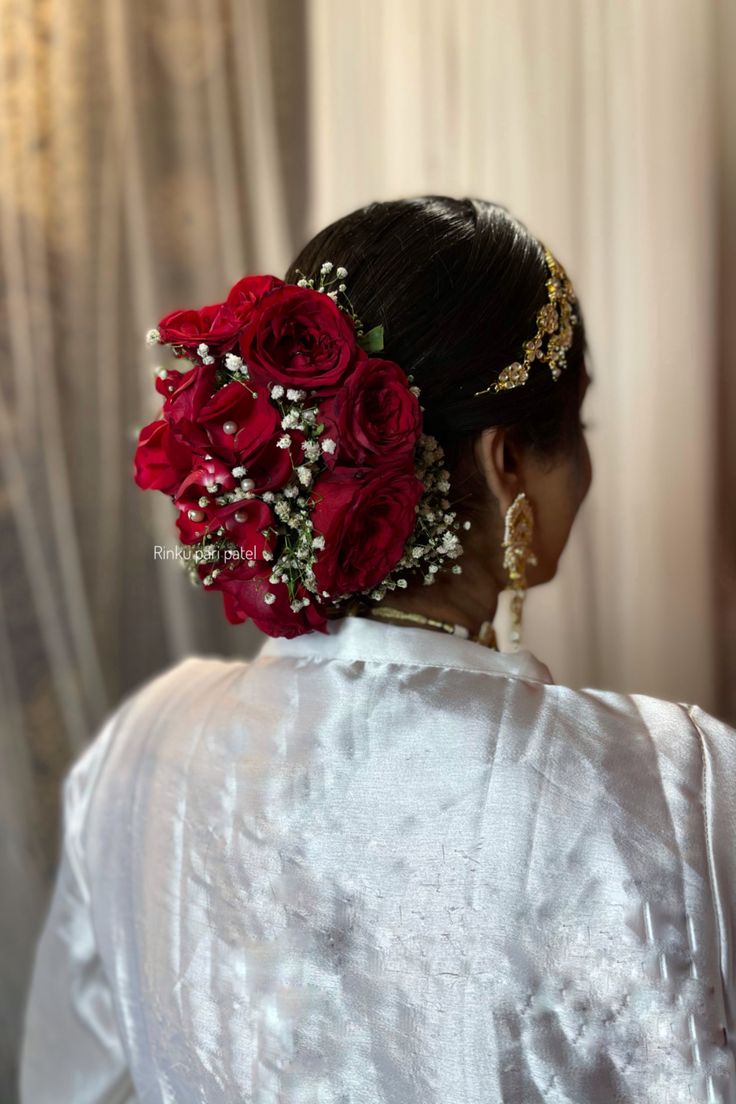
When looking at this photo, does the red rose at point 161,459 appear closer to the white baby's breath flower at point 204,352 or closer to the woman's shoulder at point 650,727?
the white baby's breath flower at point 204,352

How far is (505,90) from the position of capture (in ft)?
5.79

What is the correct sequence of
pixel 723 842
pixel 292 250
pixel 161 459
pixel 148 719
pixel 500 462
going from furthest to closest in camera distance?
pixel 292 250, pixel 148 719, pixel 500 462, pixel 161 459, pixel 723 842

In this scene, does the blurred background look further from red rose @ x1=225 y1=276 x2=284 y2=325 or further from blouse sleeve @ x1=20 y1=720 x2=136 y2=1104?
red rose @ x1=225 y1=276 x2=284 y2=325

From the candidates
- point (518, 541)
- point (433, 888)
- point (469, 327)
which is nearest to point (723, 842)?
point (433, 888)

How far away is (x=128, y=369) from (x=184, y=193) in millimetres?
361

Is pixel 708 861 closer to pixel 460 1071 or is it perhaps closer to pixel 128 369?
pixel 460 1071

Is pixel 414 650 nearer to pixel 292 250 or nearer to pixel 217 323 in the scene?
pixel 217 323

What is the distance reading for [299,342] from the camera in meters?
0.75

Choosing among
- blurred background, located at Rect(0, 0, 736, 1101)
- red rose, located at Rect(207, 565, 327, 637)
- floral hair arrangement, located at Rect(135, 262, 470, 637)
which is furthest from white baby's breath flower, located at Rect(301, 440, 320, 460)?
blurred background, located at Rect(0, 0, 736, 1101)

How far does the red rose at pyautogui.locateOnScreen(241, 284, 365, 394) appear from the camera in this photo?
28.8 inches

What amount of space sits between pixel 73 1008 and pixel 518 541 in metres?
0.73

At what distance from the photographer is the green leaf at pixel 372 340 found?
0.79 meters

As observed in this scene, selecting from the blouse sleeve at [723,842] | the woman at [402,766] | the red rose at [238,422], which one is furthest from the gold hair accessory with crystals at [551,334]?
the blouse sleeve at [723,842]

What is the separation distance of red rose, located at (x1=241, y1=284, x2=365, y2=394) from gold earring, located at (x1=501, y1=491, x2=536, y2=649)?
0.24 m
